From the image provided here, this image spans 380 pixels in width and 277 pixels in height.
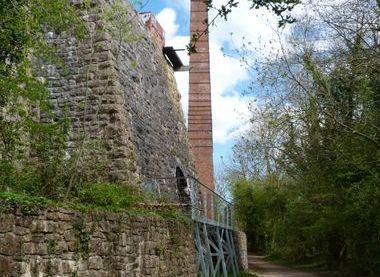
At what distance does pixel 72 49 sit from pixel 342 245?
56.9 ft

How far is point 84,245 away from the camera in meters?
7.32

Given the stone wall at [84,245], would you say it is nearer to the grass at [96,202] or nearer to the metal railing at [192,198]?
the grass at [96,202]

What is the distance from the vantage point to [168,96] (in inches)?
774

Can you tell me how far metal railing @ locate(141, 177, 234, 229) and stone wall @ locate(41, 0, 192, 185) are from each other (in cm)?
40

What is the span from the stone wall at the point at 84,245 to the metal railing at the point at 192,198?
1923mm

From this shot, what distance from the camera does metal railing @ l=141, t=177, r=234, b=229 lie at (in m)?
13.0

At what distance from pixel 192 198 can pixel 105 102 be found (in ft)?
10.6

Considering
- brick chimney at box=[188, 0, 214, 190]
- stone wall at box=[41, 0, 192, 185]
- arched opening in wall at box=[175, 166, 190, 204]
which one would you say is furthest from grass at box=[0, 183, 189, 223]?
brick chimney at box=[188, 0, 214, 190]

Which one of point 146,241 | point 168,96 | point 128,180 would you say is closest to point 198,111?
point 168,96


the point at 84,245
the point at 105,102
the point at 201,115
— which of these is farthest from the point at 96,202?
the point at 201,115

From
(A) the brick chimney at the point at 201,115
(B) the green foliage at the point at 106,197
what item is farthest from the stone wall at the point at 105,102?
(A) the brick chimney at the point at 201,115

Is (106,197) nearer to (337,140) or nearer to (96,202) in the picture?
(96,202)

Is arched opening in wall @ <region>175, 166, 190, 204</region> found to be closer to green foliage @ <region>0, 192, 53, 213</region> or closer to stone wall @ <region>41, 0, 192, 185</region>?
stone wall @ <region>41, 0, 192, 185</region>

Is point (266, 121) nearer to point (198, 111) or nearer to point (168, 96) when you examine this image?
point (168, 96)
